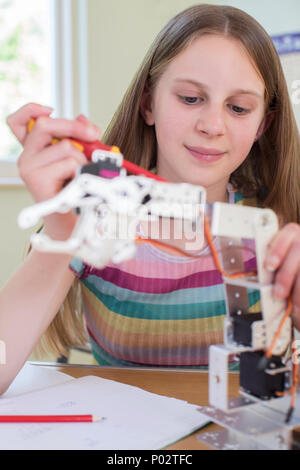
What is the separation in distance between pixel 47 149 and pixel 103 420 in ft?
1.14

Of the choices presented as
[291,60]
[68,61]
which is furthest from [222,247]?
[68,61]

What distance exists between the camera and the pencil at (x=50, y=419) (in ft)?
2.07

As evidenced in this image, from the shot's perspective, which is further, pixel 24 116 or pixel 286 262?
pixel 24 116

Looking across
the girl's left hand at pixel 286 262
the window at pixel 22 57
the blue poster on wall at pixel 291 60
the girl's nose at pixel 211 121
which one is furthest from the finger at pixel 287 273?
the window at pixel 22 57

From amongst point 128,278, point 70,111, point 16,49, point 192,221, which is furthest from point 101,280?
point 16,49

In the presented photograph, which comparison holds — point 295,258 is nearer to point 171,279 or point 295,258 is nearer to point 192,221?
point 192,221

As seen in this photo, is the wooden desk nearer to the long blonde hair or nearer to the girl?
the girl

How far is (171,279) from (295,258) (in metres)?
0.52

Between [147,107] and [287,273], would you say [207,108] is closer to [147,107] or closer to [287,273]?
[147,107]

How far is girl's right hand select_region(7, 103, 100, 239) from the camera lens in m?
0.60

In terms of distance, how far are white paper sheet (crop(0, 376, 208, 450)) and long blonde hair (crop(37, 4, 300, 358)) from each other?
0.41 m

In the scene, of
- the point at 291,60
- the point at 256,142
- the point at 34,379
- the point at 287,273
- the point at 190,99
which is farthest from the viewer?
the point at 291,60

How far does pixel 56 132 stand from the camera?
24.9 inches

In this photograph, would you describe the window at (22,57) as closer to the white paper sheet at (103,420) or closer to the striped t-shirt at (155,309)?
the striped t-shirt at (155,309)
